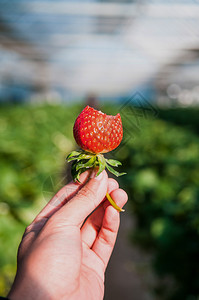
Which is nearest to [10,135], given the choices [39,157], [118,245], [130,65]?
[39,157]

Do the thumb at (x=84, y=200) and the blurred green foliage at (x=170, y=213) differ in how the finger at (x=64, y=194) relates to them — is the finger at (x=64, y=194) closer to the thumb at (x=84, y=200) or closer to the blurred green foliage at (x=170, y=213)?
the thumb at (x=84, y=200)

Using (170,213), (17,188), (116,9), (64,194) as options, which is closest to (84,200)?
(64,194)

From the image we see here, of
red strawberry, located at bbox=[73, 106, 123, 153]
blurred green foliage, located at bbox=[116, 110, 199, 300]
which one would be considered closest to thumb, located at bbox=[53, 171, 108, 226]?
red strawberry, located at bbox=[73, 106, 123, 153]

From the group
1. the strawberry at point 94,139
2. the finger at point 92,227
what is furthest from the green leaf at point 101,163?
the finger at point 92,227

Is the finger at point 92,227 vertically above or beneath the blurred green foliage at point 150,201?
above

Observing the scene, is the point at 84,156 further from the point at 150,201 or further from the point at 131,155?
the point at 131,155

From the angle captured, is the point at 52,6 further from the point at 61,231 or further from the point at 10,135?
the point at 61,231

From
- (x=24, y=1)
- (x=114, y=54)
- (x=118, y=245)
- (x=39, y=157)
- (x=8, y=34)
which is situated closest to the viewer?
(x=39, y=157)
